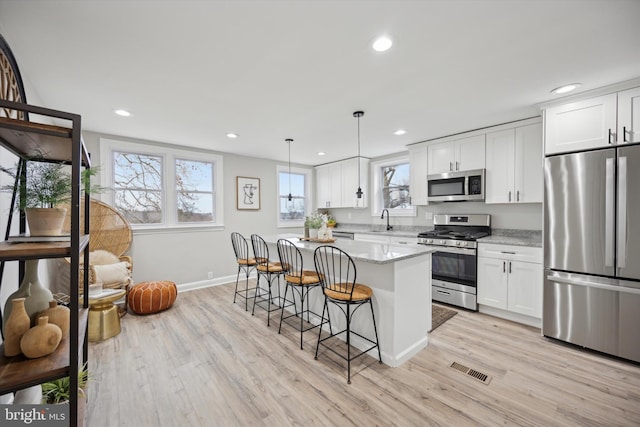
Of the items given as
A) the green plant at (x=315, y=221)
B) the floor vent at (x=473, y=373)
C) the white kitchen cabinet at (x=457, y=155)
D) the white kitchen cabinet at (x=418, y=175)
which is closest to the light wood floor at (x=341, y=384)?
the floor vent at (x=473, y=373)

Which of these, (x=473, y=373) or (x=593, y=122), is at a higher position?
(x=593, y=122)

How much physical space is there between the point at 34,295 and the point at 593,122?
14.1 ft

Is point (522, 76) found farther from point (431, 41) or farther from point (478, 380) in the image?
point (478, 380)

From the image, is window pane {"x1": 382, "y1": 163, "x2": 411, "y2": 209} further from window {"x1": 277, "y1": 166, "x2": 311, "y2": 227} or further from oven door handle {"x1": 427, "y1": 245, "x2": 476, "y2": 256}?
window {"x1": 277, "y1": 166, "x2": 311, "y2": 227}

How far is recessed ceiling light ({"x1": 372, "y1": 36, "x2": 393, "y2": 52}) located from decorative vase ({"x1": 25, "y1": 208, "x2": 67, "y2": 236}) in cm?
205

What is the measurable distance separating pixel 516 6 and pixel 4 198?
3.12 m

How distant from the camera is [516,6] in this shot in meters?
1.52

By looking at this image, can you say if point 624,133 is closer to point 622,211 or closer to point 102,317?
point 622,211

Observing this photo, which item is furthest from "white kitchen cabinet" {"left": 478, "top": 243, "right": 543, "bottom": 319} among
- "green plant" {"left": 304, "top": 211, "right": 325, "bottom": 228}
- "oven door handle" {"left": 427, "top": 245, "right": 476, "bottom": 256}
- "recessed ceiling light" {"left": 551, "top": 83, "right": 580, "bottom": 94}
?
"green plant" {"left": 304, "top": 211, "right": 325, "bottom": 228}

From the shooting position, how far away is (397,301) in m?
2.33

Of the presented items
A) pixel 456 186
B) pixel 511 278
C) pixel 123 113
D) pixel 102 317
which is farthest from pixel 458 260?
pixel 123 113

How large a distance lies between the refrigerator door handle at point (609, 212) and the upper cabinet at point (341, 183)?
3.42 m

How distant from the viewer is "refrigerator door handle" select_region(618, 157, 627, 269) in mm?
2344

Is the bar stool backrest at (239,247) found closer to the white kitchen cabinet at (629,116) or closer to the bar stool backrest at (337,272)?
the bar stool backrest at (337,272)
